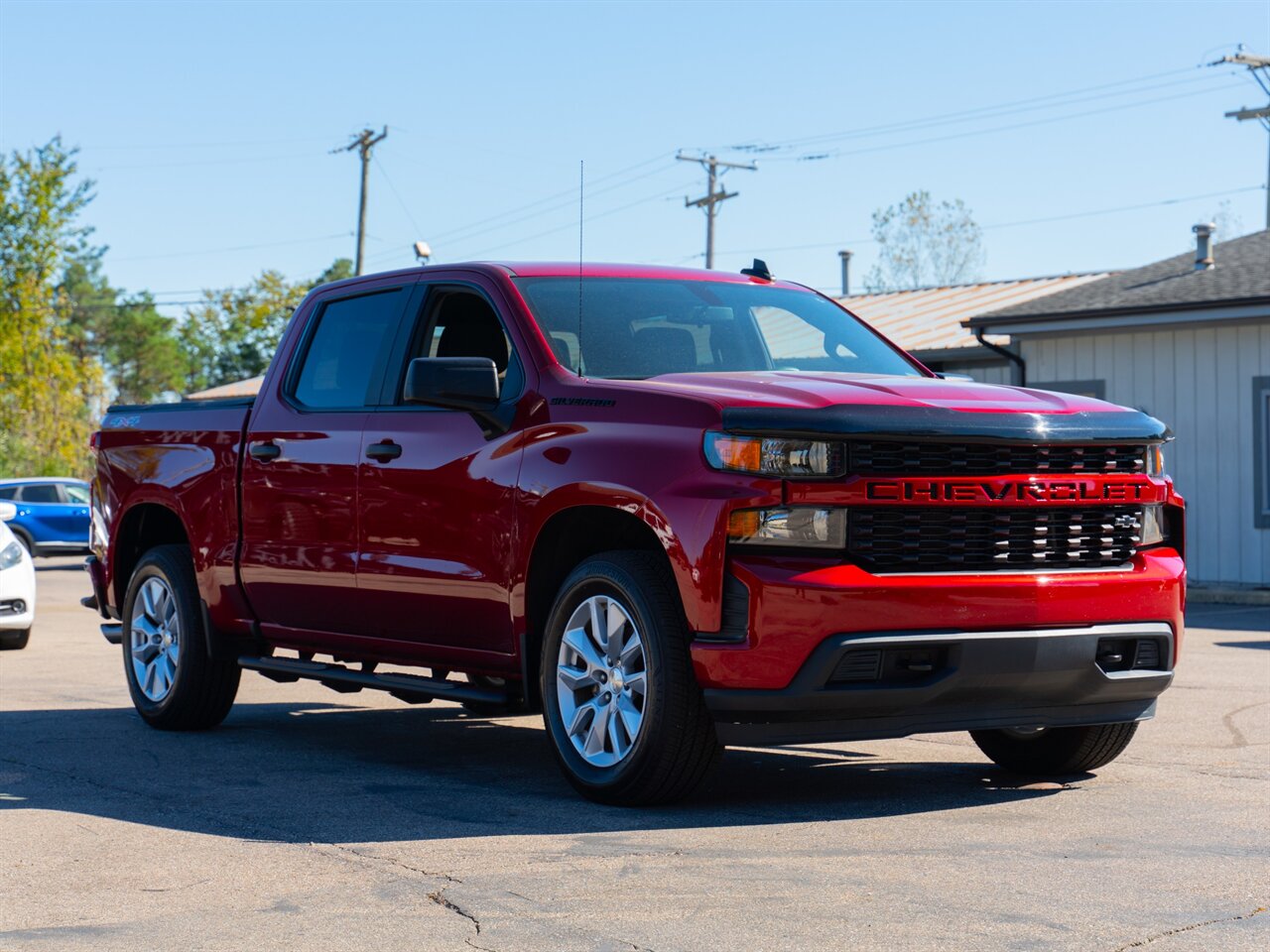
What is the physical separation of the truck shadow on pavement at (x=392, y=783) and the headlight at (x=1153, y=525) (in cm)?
103

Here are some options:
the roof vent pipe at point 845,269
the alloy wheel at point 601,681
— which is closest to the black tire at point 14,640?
the alloy wheel at point 601,681

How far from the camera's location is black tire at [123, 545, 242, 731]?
338 inches

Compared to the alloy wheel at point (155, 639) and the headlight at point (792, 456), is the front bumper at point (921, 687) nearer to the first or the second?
the headlight at point (792, 456)

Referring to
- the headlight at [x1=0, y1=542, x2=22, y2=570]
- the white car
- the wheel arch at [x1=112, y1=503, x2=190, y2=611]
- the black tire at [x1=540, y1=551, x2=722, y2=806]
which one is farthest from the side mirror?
the headlight at [x1=0, y1=542, x2=22, y2=570]

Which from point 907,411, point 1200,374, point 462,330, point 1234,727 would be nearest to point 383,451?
point 462,330

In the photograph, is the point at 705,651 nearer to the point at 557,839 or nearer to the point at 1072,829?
the point at 557,839

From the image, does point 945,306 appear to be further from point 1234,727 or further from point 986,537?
point 986,537

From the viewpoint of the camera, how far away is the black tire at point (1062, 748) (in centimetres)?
702

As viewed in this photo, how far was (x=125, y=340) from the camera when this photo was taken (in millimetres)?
107688

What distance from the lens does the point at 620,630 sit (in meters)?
6.28

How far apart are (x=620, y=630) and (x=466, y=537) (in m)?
0.93

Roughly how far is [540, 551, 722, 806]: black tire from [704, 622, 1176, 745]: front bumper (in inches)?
5.6

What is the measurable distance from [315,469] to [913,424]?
2.96m

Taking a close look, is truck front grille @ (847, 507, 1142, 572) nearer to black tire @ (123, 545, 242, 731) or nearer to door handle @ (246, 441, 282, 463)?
door handle @ (246, 441, 282, 463)
